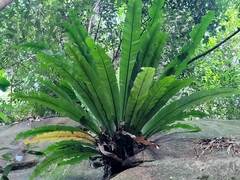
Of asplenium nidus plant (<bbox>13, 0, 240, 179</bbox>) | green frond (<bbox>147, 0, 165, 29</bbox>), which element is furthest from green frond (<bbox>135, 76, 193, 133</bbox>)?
green frond (<bbox>147, 0, 165, 29</bbox>)

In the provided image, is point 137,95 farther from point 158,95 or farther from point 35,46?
point 35,46

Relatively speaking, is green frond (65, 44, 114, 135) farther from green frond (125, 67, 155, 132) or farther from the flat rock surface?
the flat rock surface

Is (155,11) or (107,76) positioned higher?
(155,11)

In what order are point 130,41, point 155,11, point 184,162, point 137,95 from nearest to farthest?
point 184,162, point 137,95, point 130,41, point 155,11

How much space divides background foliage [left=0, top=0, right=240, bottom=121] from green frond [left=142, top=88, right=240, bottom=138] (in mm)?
1119

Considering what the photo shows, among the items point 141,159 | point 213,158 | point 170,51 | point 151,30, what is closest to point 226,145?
point 213,158

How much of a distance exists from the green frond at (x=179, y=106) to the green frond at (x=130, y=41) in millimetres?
348

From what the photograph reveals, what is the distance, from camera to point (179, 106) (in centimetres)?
230

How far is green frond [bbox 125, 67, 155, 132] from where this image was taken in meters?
2.02

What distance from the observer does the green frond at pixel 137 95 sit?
2.02 m

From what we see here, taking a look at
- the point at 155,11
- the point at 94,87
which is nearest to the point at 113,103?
the point at 94,87

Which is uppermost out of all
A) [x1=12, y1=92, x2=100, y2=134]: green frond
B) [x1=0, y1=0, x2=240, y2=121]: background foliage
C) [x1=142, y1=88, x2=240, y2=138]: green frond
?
[x1=0, y1=0, x2=240, y2=121]: background foliage

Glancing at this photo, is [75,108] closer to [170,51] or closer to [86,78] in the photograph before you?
[86,78]

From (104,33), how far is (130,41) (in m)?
3.40
